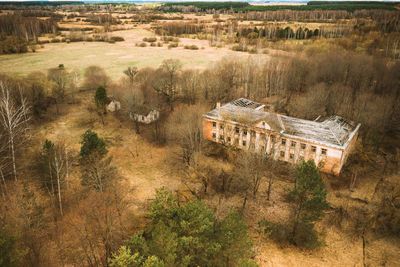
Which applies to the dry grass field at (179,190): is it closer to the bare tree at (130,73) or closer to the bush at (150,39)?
the bare tree at (130,73)

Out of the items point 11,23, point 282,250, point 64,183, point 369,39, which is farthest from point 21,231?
point 11,23

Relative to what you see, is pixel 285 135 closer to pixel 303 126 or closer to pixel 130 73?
pixel 303 126

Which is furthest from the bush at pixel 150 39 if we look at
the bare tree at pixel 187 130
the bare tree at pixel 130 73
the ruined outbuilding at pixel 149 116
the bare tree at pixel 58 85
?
the bare tree at pixel 187 130

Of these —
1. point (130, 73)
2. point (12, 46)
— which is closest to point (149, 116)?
point (130, 73)

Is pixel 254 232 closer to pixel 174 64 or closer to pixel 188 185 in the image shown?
pixel 188 185

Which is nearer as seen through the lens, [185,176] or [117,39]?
[185,176]

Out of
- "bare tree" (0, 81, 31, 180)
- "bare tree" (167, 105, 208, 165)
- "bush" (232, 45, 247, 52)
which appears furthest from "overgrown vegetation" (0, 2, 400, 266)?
"bush" (232, 45, 247, 52)

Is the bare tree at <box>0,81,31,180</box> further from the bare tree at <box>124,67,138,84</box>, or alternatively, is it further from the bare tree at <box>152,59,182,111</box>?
the bare tree at <box>152,59,182,111</box>
